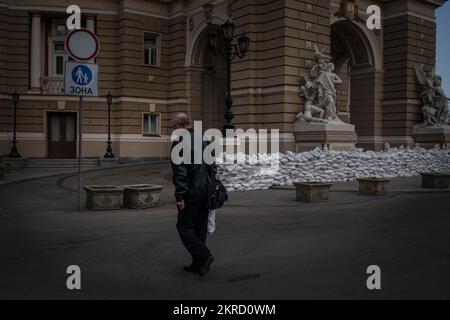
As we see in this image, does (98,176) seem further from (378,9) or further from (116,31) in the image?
(378,9)

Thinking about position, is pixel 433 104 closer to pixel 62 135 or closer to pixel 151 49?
pixel 151 49

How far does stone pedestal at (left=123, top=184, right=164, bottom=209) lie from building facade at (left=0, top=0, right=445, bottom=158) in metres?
15.2

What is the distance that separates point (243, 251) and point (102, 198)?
4.98 m

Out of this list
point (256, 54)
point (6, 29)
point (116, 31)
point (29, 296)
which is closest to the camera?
point (29, 296)

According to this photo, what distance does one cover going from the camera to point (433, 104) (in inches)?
1013

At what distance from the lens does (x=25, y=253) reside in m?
6.35

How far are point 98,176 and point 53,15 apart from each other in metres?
12.7

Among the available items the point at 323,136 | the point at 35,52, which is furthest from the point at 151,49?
the point at 323,136

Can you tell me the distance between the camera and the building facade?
25.6 meters

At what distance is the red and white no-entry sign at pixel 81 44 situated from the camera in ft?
30.9

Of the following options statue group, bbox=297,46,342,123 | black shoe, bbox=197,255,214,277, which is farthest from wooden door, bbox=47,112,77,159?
black shoe, bbox=197,255,214,277
